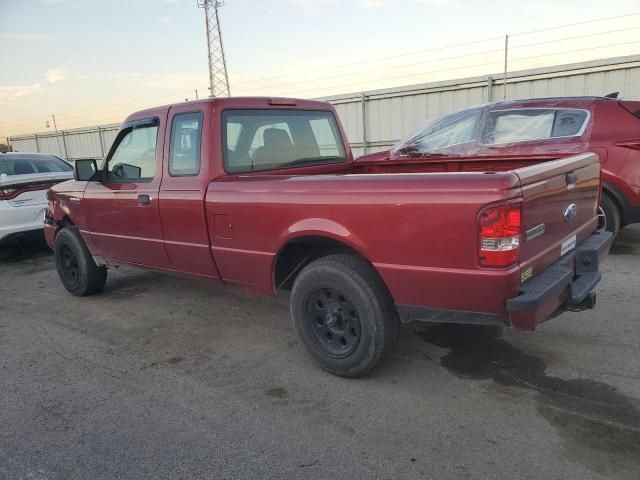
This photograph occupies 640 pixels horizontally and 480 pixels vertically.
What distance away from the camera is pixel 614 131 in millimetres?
5465

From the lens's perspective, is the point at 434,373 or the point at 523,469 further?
the point at 434,373

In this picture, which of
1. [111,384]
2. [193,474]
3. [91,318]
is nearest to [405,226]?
[193,474]

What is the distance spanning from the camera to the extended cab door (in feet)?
13.9

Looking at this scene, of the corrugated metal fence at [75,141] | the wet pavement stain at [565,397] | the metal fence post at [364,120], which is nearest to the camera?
the wet pavement stain at [565,397]

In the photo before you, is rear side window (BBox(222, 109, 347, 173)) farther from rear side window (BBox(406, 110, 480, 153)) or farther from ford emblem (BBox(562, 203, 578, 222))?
rear side window (BBox(406, 110, 480, 153))

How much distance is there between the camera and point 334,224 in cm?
300

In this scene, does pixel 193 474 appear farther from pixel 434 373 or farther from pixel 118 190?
pixel 118 190

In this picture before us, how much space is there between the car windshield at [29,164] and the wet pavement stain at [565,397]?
7.26 metres

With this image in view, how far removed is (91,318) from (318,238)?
8.95 ft

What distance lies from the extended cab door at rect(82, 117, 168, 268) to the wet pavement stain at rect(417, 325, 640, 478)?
245cm

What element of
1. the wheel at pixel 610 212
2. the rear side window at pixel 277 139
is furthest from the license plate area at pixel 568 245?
the wheel at pixel 610 212

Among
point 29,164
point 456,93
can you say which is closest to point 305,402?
point 29,164

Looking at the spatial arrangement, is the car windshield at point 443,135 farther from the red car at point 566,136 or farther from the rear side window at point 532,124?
the rear side window at point 532,124

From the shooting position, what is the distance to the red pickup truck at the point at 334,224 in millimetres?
2545
